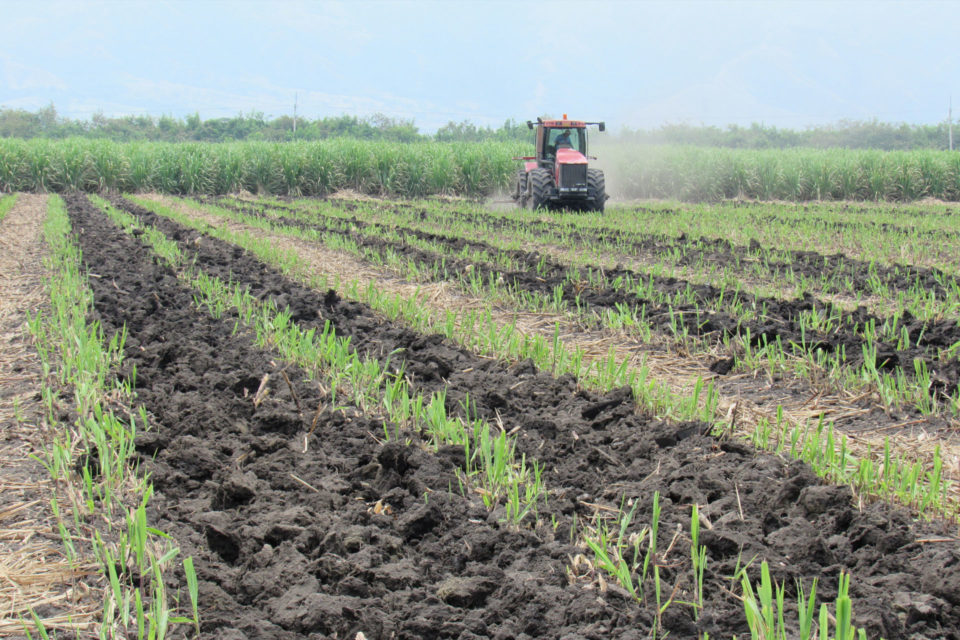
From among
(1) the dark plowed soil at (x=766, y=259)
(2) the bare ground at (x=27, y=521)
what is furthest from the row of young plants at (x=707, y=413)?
(1) the dark plowed soil at (x=766, y=259)

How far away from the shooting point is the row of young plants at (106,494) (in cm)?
204

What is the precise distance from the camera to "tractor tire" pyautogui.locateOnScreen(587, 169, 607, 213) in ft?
47.1

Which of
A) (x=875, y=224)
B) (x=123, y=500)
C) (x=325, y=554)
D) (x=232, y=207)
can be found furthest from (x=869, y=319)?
(x=232, y=207)

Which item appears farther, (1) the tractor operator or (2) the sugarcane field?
(1) the tractor operator

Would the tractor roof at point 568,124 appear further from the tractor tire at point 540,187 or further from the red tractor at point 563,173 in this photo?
the tractor tire at point 540,187

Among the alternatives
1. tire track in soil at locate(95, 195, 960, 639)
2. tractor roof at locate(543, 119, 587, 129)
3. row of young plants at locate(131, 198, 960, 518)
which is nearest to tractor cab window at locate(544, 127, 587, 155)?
tractor roof at locate(543, 119, 587, 129)

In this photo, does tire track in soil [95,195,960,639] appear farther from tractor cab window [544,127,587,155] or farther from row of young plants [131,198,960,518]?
tractor cab window [544,127,587,155]

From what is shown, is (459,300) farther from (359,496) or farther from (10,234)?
(10,234)

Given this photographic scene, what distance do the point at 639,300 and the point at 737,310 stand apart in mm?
794

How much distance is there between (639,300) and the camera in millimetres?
6219

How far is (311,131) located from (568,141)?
33469mm

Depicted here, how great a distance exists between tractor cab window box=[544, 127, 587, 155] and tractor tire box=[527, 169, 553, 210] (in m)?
0.89

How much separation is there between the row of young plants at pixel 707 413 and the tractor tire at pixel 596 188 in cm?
803

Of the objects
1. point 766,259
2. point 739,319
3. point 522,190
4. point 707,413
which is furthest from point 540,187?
point 707,413
